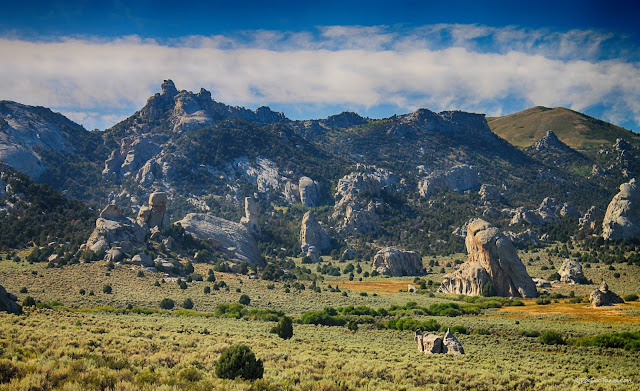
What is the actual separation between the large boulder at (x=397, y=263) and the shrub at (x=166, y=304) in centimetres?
5584

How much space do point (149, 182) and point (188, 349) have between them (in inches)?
5823

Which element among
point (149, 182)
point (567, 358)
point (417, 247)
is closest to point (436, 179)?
point (417, 247)

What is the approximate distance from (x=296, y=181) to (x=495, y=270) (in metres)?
104

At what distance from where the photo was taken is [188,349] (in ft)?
65.4

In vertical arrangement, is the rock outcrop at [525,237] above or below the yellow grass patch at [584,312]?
above

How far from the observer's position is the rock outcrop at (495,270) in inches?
2489

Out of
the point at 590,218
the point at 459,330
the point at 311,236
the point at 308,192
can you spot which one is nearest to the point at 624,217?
the point at 590,218

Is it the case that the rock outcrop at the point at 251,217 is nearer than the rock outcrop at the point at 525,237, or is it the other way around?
the rock outcrop at the point at 525,237

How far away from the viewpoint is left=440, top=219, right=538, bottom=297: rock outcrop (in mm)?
63219

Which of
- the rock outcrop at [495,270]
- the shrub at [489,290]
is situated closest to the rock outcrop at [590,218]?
the rock outcrop at [495,270]

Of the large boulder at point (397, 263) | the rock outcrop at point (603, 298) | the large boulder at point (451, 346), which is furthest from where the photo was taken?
the large boulder at point (397, 263)

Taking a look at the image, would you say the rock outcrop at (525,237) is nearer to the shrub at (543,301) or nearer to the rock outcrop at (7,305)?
the shrub at (543,301)

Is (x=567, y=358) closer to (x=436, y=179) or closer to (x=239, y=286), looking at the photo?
(x=239, y=286)

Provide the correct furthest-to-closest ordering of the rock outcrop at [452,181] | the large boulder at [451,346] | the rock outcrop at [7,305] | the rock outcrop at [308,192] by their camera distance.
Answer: the rock outcrop at [452,181], the rock outcrop at [308,192], the rock outcrop at [7,305], the large boulder at [451,346]
